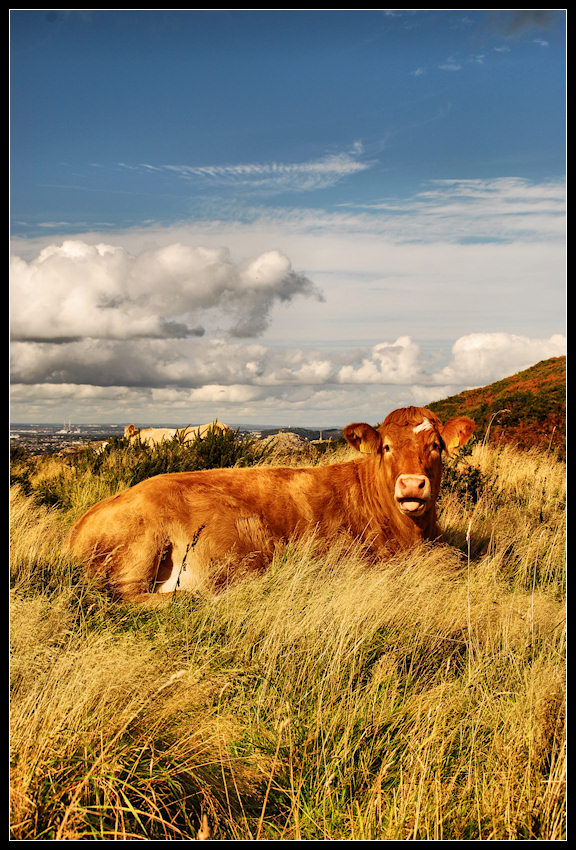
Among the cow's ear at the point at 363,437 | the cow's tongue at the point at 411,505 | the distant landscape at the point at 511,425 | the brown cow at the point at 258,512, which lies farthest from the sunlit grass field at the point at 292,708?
the distant landscape at the point at 511,425

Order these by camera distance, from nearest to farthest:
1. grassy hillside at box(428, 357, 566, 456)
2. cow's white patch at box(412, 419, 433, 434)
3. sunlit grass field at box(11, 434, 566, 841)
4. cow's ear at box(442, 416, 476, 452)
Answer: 1. sunlit grass field at box(11, 434, 566, 841)
2. cow's white patch at box(412, 419, 433, 434)
3. cow's ear at box(442, 416, 476, 452)
4. grassy hillside at box(428, 357, 566, 456)

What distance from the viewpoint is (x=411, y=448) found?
5586 millimetres

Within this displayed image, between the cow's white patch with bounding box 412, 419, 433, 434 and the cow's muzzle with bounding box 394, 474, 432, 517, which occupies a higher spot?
the cow's white patch with bounding box 412, 419, 433, 434

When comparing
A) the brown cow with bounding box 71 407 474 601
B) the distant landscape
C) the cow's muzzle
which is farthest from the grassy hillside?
the cow's muzzle

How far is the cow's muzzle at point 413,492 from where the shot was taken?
5.27 metres

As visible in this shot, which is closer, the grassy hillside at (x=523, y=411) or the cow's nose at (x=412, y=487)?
the cow's nose at (x=412, y=487)

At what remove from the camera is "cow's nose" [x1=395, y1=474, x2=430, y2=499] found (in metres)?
5.27

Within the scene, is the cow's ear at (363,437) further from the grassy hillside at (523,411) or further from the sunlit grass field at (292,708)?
the grassy hillside at (523,411)

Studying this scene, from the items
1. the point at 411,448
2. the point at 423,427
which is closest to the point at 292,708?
Result: the point at 411,448

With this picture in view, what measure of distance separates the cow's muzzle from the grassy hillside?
5622 millimetres

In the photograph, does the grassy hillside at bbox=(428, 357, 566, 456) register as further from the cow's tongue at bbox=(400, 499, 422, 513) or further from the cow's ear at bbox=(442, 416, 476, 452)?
the cow's tongue at bbox=(400, 499, 422, 513)

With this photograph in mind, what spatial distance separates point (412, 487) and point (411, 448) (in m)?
0.45
